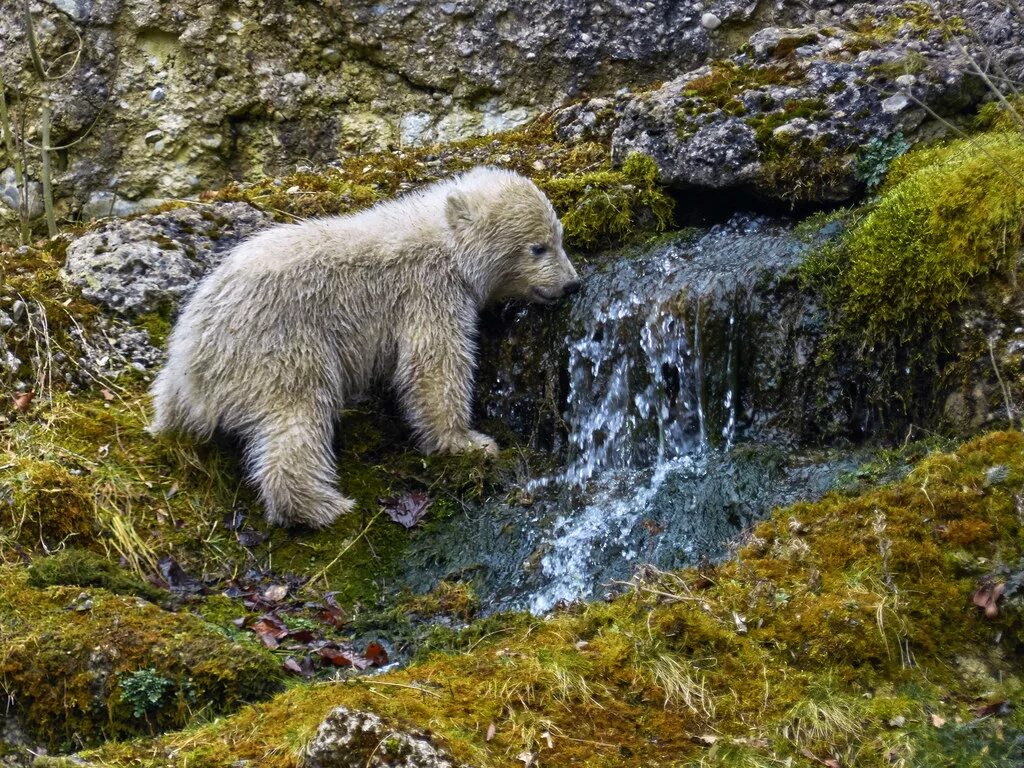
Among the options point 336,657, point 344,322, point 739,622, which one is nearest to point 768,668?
point 739,622

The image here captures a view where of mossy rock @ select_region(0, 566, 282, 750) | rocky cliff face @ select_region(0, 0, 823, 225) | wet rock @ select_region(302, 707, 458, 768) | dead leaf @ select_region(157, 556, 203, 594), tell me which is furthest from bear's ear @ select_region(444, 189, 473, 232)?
wet rock @ select_region(302, 707, 458, 768)

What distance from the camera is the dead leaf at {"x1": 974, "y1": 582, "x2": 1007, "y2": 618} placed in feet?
15.2

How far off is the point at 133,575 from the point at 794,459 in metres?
4.08

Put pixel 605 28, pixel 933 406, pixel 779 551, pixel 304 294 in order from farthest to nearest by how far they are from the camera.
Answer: pixel 605 28 → pixel 304 294 → pixel 933 406 → pixel 779 551

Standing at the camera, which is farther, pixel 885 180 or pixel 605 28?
pixel 605 28

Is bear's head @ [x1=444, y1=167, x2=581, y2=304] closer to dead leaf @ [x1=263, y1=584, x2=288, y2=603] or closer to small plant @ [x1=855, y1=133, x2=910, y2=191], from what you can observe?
small plant @ [x1=855, y1=133, x2=910, y2=191]

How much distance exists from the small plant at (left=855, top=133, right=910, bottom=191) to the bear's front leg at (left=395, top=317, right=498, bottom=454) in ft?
10.6

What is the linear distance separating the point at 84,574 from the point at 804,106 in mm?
6125

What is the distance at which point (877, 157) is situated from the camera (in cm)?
796

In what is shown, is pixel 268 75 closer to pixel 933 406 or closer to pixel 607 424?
pixel 607 424

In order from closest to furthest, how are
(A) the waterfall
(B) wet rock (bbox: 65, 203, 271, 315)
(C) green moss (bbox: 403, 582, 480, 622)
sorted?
1. (C) green moss (bbox: 403, 582, 480, 622)
2. (A) the waterfall
3. (B) wet rock (bbox: 65, 203, 271, 315)

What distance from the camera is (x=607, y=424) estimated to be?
773 cm

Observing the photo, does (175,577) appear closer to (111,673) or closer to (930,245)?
(111,673)

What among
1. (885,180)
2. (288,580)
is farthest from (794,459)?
(288,580)
